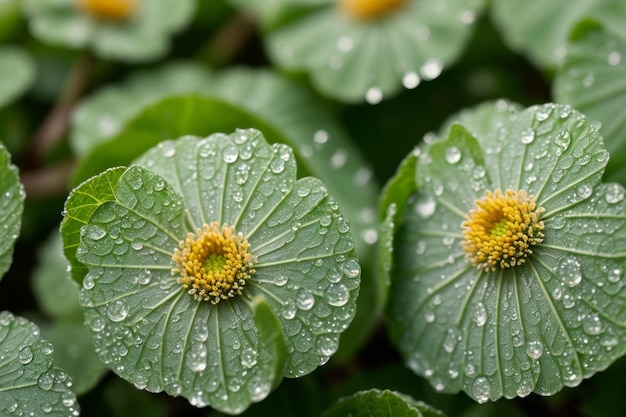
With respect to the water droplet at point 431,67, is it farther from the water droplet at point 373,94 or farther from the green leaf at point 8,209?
the green leaf at point 8,209

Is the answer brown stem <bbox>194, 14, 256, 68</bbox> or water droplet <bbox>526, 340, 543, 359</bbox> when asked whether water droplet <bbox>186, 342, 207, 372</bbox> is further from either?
brown stem <bbox>194, 14, 256, 68</bbox>

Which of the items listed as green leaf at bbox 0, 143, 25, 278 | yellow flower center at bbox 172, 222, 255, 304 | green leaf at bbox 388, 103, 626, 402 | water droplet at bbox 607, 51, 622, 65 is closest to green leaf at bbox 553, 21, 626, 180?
water droplet at bbox 607, 51, 622, 65

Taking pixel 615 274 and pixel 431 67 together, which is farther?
pixel 431 67

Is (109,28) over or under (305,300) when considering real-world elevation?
over

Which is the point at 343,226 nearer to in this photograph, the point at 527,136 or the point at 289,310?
the point at 289,310

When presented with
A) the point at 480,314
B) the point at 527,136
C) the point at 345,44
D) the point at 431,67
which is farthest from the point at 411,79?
the point at 480,314

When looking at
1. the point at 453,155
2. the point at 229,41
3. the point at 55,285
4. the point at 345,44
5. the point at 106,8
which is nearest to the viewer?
the point at 453,155
